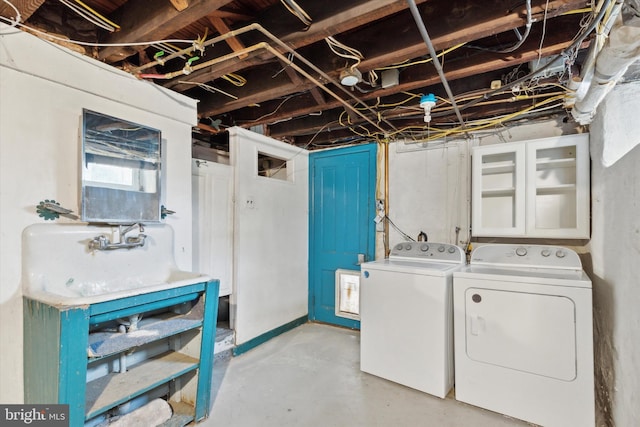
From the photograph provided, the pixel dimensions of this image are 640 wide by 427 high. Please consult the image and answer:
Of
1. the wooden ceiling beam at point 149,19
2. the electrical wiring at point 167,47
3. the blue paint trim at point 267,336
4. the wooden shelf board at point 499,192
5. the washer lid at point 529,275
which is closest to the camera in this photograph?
the wooden ceiling beam at point 149,19

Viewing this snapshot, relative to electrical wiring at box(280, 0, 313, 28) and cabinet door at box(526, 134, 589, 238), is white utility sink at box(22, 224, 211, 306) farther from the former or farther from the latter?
cabinet door at box(526, 134, 589, 238)

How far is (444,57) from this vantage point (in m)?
1.89

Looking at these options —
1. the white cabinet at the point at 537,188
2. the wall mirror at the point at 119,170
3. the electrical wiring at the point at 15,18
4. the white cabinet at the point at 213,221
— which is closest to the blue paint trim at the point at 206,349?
the wall mirror at the point at 119,170

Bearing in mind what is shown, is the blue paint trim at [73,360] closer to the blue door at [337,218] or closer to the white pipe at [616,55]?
the white pipe at [616,55]

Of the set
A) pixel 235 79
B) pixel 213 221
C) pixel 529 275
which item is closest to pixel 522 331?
pixel 529 275

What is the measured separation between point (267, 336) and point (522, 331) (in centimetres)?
225

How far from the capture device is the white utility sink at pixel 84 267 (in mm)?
1474

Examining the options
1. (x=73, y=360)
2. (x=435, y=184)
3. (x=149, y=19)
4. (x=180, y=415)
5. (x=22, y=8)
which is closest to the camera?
(x=73, y=360)

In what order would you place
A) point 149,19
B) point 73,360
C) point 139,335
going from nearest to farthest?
1. point 73,360
2. point 149,19
3. point 139,335

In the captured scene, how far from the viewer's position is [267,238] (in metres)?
3.17

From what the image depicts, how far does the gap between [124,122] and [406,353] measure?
8.17 ft

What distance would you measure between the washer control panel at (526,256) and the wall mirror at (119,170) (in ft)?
8.13

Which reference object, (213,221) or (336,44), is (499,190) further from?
(213,221)

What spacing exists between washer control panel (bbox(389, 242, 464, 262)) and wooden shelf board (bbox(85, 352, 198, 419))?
1917 millimetres
